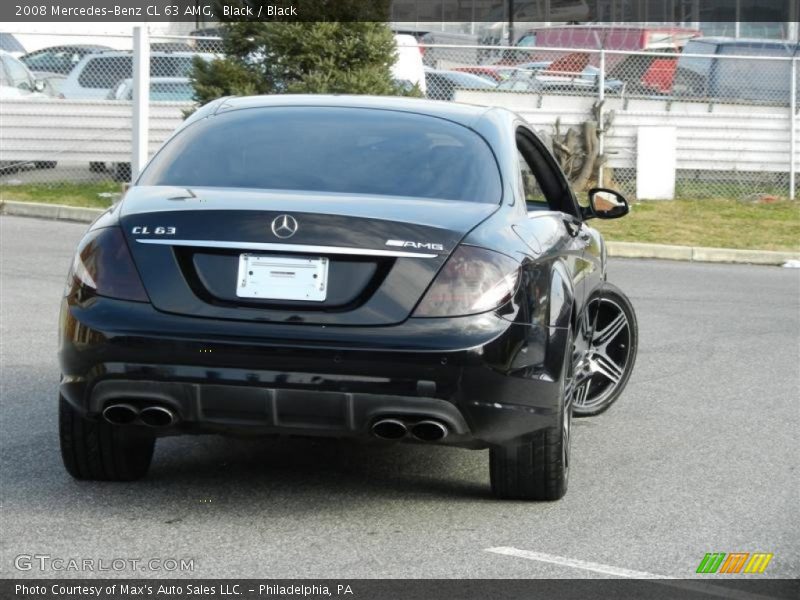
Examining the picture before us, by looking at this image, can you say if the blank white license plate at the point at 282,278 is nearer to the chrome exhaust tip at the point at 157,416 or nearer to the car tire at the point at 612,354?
the chrome exhaust tip at the point at 157,416

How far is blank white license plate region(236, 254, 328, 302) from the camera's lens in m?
5.08

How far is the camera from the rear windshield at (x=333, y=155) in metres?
5.68

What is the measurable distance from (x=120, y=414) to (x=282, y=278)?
754 millimetres

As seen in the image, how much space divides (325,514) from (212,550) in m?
0.64

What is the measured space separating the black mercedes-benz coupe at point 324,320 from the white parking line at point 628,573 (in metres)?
0.43

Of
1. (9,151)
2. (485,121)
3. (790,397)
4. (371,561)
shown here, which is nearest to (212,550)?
(371,561)

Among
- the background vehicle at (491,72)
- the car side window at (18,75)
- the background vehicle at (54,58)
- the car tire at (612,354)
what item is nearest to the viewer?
the car tire at (612,354)

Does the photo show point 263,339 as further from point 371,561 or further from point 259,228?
point 371,561

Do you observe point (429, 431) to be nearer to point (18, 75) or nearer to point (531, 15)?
point (18, 75)

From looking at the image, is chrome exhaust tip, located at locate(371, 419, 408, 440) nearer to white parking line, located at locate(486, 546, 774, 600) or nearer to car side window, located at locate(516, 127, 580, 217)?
white parking line, located at locate(486, 546, 774, 600)

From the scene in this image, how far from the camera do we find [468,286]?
5.13 m

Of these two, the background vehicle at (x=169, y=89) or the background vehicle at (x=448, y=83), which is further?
the background vehicle at (x=448, y=83)

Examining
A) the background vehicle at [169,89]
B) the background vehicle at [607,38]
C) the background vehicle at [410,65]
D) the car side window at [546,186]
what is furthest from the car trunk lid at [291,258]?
the background vehicle at [607,38]

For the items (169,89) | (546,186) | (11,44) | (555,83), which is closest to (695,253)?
(555,83)
